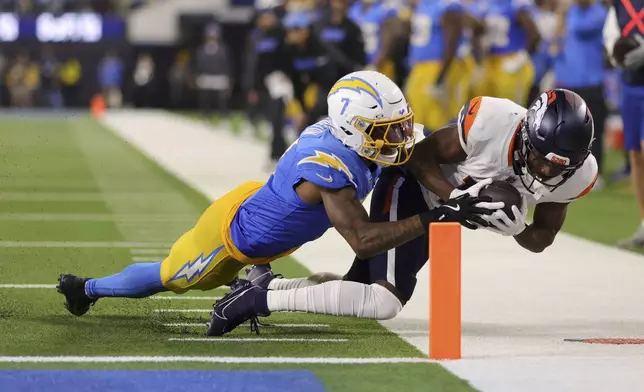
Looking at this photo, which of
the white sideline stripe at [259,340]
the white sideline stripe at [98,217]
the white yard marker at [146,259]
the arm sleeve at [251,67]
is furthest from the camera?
the arm sleeve at [251,67]

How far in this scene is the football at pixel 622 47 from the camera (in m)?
8.70

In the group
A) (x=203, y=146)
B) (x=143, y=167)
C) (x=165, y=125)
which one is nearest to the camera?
(x=143, y=167)

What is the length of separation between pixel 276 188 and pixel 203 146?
13676mm

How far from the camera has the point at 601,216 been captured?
10930 millimetres

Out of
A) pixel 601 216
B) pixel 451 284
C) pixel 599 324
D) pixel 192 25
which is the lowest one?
pixel 192 25

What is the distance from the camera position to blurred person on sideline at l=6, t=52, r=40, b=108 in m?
39.1

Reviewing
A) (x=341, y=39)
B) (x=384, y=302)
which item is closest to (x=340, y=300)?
(x=384, y=302)

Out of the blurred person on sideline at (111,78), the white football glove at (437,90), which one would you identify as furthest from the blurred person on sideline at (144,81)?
the white football glove at (437,90)

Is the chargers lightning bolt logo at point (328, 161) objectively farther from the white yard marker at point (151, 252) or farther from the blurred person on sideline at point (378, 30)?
the blurred person on sideline at point (378, 30)

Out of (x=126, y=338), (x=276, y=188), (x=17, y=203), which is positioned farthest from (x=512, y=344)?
(x=17, y=203)

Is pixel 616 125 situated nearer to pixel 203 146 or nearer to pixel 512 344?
pixel 203 146

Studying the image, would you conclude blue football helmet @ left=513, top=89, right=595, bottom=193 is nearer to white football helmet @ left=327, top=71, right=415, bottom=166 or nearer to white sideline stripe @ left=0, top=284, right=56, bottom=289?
white football helmet @ left=327, top=71, right=415, bottom=166

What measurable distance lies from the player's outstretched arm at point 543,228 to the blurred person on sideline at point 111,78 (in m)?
34.0

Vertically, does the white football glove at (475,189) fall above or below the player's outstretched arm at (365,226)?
above
